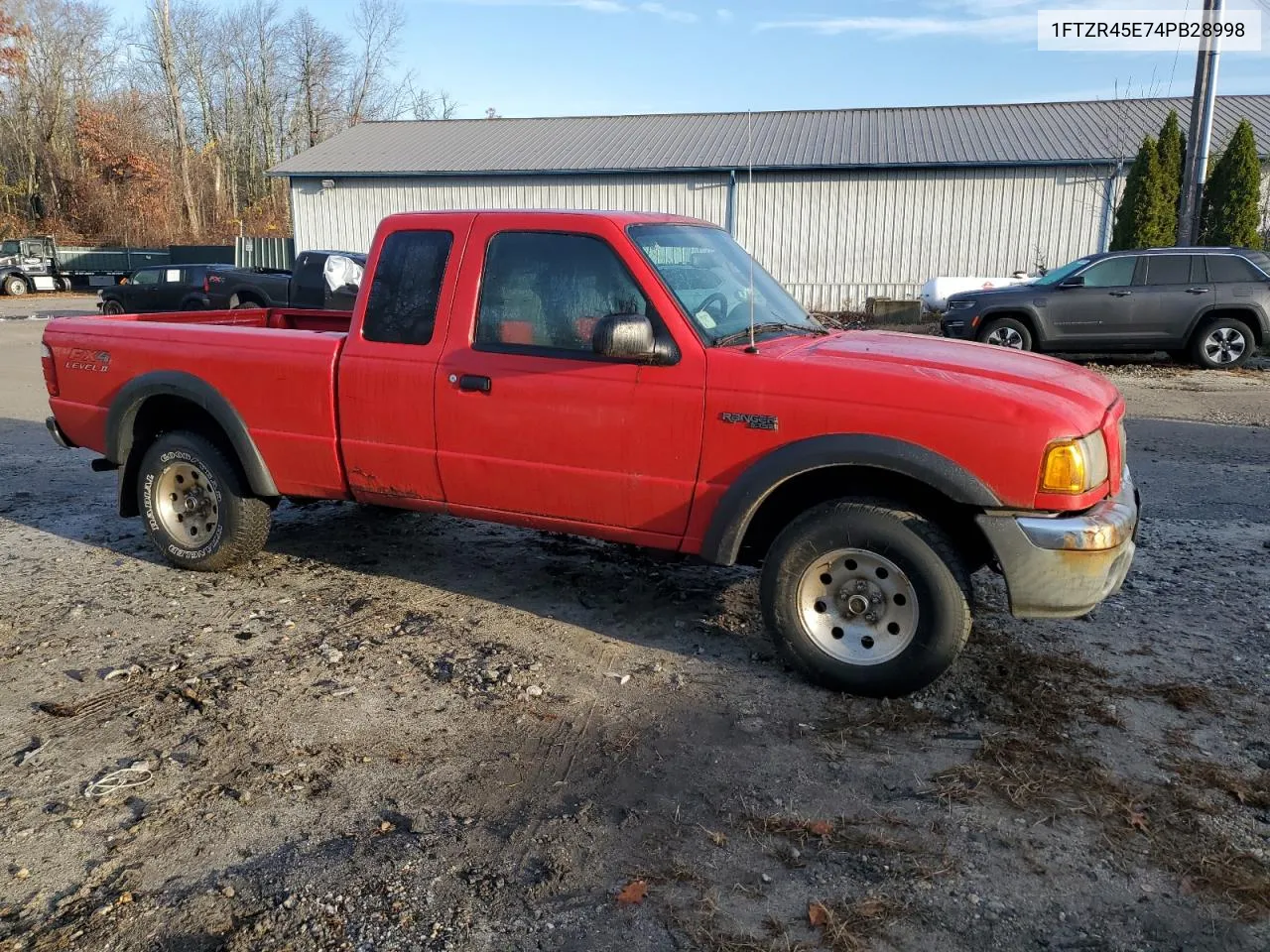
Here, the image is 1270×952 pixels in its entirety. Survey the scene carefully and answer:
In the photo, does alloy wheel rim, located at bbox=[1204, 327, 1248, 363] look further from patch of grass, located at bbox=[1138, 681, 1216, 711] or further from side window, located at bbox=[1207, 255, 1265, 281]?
patch of grass, located at bbox=[1138, 681, 1216, 711]

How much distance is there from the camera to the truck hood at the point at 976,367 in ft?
12.4

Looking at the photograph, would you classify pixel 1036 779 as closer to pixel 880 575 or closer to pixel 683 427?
pixel 880 575

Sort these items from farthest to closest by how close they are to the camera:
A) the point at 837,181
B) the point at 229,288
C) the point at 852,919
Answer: the point at 837,181 < the point at 229,288 < the point at 852,919

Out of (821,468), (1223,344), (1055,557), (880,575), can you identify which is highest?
(1223,344)

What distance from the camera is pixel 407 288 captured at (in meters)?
4.82

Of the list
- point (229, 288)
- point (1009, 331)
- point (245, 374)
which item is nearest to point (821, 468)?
point (245, 374)

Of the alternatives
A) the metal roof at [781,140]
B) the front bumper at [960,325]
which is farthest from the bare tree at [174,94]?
the front bumper at [960,325]

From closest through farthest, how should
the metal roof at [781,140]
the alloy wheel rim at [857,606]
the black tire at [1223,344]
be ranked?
1. the alloy wheel rim at [857,606]
2. the black tire at [1223,344]
3. the metal roof at [781,140]

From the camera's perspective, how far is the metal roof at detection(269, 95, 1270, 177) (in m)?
25.8

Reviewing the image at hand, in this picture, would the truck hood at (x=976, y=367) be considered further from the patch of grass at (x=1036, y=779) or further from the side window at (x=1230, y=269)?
the side window at (x=1230, y=269)

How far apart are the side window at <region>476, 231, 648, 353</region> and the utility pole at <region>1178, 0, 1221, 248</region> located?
647 inches

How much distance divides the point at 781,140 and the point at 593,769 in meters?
27.1

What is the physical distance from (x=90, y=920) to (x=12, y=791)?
3.02ft

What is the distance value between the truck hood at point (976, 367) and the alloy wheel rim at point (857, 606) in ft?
2.48
